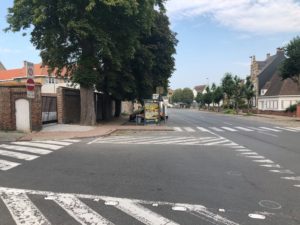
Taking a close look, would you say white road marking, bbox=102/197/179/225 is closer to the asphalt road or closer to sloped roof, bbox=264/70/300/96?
the asphalt road

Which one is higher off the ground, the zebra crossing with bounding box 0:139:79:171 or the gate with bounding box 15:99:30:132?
the gate with bounding box 15:99:30:132

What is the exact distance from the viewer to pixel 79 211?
631 centimetres

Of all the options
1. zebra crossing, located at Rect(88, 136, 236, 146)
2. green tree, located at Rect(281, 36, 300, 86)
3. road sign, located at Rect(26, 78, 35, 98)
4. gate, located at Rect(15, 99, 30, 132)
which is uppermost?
green tree, located at Rect(281, 36, 300, 86)

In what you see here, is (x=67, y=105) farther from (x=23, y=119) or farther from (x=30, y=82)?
(x=30, y=82)

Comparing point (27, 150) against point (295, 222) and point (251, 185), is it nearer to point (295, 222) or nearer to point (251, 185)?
point (251, 185)

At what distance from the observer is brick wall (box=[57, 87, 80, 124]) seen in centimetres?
2805

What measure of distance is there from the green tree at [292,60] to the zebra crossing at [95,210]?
3888 cm

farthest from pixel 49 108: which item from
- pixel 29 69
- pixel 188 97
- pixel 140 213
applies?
pixel 188 97

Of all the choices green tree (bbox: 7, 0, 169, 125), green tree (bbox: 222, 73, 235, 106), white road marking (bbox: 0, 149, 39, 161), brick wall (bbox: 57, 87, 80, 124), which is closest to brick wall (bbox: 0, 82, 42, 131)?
green tree (bbox: 7, 0, 169, 125)

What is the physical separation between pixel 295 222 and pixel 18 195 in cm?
491

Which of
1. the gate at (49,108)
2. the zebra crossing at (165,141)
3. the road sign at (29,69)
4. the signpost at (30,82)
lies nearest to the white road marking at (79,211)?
the zebra crossing at (165,141)

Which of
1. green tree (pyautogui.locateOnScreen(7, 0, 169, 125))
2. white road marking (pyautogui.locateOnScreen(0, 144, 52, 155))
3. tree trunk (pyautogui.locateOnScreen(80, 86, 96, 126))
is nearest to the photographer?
white road marking (pyautogui.locateOnScreen(0, 144, 52, 155))

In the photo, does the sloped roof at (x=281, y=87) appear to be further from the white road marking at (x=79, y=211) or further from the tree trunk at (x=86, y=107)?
the white road marking at (x=79, y=211)

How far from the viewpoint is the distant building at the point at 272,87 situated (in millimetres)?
65188
